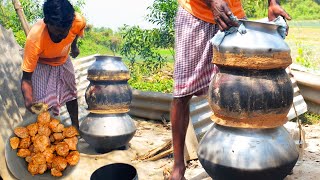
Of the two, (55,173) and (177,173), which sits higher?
(177,173)

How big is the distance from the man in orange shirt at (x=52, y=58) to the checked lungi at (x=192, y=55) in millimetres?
1410

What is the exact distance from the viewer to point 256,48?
1.95m

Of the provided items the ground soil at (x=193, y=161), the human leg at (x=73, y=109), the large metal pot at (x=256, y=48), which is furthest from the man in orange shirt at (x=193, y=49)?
the human leg at (x=73, y=109)

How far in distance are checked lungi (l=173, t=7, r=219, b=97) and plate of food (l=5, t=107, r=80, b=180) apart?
160cm

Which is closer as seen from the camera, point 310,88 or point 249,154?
point 249,154

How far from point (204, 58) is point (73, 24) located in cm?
190

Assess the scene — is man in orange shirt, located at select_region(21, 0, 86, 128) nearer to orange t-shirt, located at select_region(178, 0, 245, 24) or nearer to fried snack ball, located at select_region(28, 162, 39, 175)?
A: fried snack ball, located at select_region(28, 162, 39, 175)

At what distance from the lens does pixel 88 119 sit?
162 inches

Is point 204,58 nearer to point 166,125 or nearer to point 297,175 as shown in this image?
point 297,175

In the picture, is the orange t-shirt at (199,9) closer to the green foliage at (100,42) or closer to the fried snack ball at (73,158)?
the fried snack ball at (73,158)

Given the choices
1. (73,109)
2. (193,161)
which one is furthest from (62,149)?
(193,161)

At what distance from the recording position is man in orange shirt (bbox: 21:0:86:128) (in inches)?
141

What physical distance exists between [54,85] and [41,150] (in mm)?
800

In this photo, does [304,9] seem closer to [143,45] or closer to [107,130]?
[143,45]
